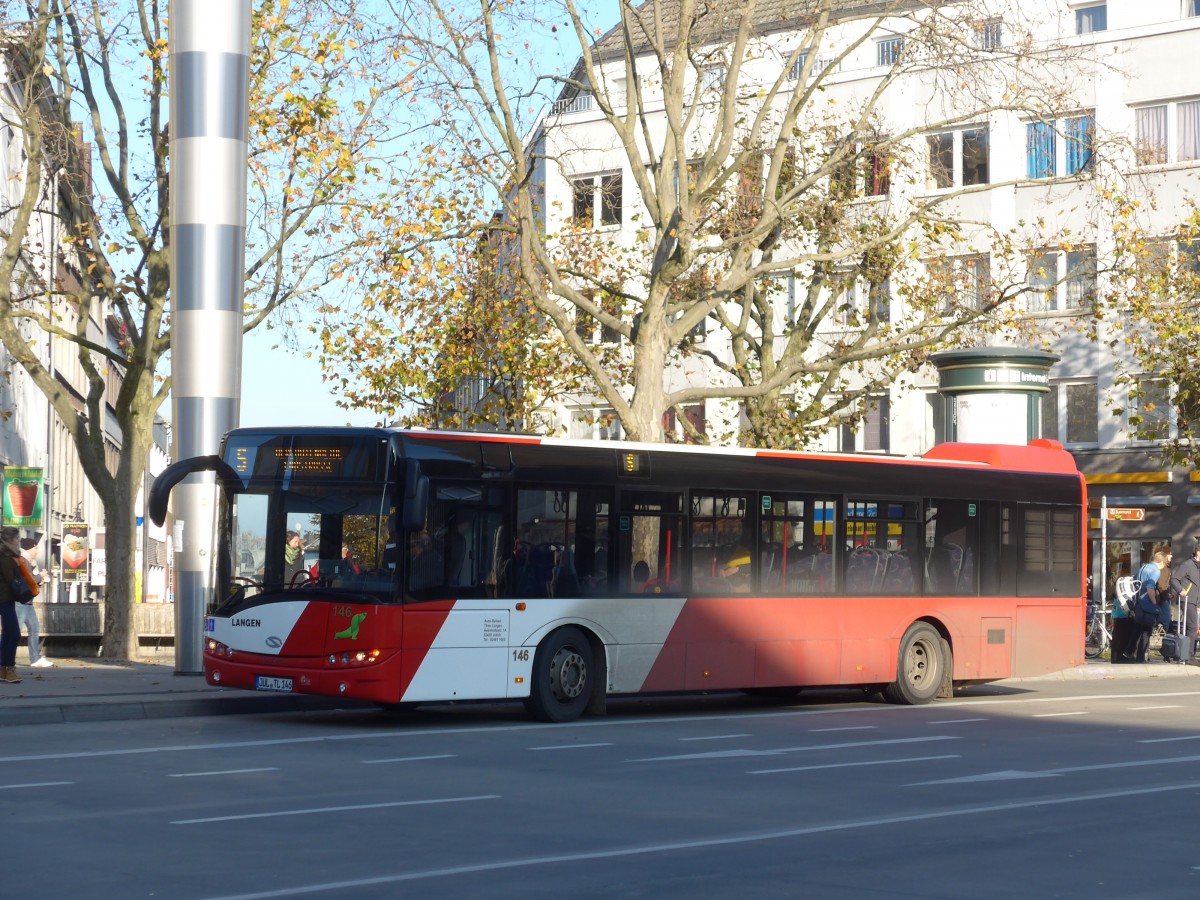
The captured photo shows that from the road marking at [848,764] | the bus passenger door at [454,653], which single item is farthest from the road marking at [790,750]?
the bus passenger door at [454,653]

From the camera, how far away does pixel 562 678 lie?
1798 cm

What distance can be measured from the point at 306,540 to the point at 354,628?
982 millimetres

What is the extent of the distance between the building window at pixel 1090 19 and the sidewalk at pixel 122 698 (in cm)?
3260

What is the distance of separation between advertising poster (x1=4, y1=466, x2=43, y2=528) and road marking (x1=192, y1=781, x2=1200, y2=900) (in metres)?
26.6

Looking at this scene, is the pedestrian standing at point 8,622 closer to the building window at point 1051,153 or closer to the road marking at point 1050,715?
the road marking at point 1050,715

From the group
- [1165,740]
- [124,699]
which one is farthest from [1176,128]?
[124,699]

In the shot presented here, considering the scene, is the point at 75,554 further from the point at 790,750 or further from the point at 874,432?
the point at 790,750

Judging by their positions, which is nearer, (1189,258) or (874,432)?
(1189,258)

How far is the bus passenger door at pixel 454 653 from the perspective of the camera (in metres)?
16.7

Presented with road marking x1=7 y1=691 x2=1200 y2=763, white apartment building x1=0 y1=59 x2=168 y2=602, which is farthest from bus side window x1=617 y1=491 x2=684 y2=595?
white apartment building x1=0 y1=59 x2=168 y2=602

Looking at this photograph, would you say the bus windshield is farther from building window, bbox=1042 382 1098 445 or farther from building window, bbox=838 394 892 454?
building window, bbox=838 394 892 454

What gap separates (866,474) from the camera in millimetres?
20859

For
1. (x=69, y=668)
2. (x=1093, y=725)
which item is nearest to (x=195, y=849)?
(x=1093, y=725)

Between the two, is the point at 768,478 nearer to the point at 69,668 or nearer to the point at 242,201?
the point at 242,201
